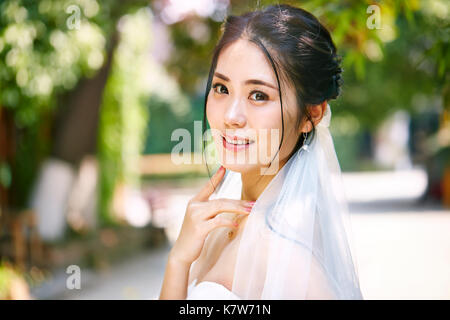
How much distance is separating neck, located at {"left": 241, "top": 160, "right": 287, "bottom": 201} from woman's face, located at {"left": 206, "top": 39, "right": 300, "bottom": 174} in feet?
0.32

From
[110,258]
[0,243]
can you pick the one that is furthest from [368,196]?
[0,243]

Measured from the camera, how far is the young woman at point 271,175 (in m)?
1.54

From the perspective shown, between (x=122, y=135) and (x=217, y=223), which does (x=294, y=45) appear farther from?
(x=122, y=135)

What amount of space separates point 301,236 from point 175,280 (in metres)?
0.42

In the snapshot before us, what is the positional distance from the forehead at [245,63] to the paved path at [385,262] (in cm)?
430

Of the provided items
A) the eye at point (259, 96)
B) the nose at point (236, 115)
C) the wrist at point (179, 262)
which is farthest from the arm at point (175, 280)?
the eye at point (259, 96)

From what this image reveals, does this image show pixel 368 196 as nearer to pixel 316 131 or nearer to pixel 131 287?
pixel 131 287

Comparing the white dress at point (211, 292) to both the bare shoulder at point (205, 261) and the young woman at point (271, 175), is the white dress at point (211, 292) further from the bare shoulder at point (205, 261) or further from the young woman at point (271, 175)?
the bare shoulder at point (205, 261)

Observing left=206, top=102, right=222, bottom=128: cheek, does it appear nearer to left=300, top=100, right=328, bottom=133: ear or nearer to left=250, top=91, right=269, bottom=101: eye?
left=250, top=91, right=269, bottom=101: eye

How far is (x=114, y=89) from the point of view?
965 cm

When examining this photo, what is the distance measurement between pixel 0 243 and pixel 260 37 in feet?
19.7

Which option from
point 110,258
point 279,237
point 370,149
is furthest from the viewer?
point 370,149

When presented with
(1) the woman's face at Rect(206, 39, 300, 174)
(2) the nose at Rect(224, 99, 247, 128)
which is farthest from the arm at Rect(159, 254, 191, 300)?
(2) the nose at Rect(224, 99, 247, 128)

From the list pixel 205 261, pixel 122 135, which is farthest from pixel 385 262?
pixel 205 261
